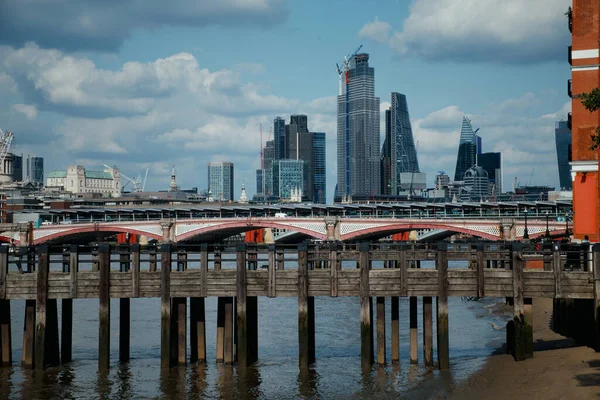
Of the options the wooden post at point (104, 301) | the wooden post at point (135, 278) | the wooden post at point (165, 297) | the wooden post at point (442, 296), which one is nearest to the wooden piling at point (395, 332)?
the wooden post at point (442, 296)

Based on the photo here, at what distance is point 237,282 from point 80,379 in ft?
23.5

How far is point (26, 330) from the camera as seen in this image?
3181 cm

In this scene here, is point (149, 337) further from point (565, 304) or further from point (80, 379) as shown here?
point (565, 304)

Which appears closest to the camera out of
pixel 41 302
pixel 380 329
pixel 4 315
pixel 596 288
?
pixel 596 288

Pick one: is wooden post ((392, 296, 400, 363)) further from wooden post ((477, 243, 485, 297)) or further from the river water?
wooden post ((477, 243, 485, 297))

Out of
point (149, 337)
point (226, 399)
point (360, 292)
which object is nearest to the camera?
point (226, 399)

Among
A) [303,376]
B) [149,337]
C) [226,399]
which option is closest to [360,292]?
[303,376]

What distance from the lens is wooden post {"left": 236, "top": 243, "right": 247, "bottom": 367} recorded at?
97.4 ft

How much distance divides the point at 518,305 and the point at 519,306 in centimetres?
5

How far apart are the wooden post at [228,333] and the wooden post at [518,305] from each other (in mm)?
10406

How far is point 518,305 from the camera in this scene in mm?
28766

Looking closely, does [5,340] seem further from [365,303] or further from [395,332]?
[395,332]

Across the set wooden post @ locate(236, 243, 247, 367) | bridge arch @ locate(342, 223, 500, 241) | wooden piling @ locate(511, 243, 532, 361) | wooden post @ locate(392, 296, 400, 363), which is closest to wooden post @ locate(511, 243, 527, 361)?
wooden piling @ locate(511, 243, 532, 361)

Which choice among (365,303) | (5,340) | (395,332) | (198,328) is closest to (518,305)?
(365,303)
